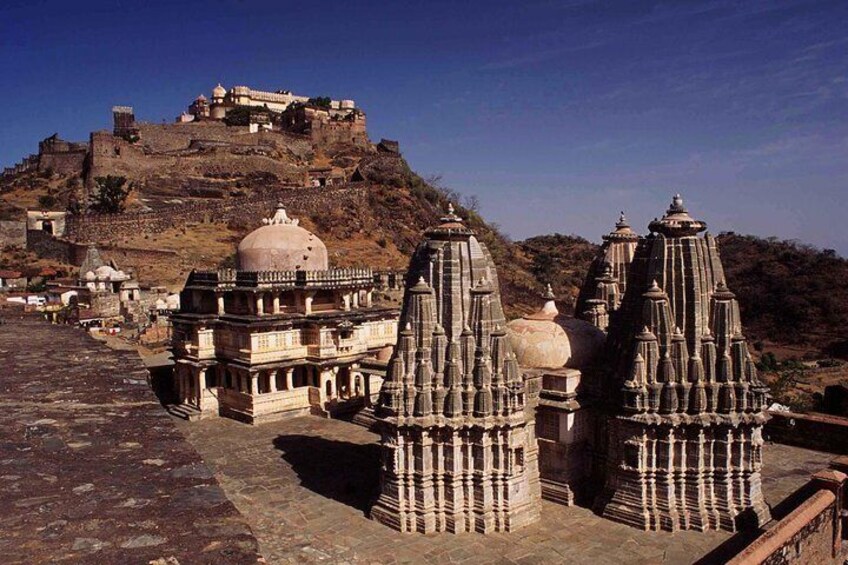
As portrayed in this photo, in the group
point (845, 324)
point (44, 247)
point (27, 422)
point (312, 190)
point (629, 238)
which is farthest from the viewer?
point (312, 190)

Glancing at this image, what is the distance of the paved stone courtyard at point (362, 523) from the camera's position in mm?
12847

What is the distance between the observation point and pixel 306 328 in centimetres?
2441

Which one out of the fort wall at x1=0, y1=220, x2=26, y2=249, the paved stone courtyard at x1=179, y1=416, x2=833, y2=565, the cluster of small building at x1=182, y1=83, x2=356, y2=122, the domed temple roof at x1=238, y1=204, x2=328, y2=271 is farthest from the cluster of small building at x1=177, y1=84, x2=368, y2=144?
the paved stone courtyard at x1=179, y1=416, x2=833, y2=565

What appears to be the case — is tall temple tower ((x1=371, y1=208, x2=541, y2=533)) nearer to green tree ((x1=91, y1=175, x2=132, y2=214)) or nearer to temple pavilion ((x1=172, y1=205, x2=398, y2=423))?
temple pavilion ((x1=172, y1=205, x2=398, y2=423))

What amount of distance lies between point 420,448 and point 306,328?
446 inches

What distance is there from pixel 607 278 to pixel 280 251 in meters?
12.3

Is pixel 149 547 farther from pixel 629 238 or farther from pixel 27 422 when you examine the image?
pixel 629 238

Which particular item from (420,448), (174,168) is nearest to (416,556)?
(420,448)

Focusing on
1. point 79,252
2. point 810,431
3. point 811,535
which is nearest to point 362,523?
point 811,535

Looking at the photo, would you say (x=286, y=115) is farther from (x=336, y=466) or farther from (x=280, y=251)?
(x=336, y=466)

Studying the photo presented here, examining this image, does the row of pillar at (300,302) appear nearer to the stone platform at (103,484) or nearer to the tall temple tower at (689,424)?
the tall temple tower at (689,424)

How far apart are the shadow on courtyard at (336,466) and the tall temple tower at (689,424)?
233 inches

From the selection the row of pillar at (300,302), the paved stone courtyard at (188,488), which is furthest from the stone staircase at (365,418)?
the row of pillar at (300,302)

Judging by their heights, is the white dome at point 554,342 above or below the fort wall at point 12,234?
below
